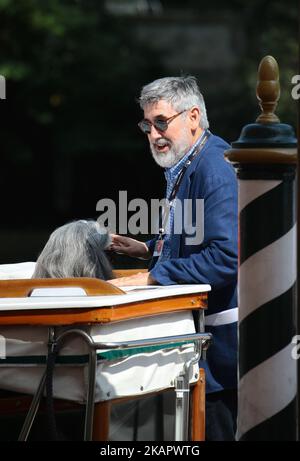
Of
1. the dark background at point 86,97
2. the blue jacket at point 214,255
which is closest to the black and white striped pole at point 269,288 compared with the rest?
the blue jacket at point 214,255

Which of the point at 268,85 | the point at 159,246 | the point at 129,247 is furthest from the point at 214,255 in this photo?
the point at 268,85

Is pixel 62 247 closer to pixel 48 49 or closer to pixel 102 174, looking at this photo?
pixel 48 49

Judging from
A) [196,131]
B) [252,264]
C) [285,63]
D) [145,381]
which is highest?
[285,63]

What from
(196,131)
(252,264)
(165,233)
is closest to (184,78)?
(196,131)

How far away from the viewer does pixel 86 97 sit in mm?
23781

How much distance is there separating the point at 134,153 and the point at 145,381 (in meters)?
20.8

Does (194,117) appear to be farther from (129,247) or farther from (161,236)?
(129,247)

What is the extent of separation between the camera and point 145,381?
370 cm

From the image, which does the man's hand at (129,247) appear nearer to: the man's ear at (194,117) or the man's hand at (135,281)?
the man's hand at (135,281)

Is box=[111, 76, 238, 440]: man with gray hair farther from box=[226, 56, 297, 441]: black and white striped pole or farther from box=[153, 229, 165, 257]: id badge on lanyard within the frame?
box=[226, 56, 297, 441]: black and white striped pole

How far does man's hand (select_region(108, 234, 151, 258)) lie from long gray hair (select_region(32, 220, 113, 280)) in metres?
0.29

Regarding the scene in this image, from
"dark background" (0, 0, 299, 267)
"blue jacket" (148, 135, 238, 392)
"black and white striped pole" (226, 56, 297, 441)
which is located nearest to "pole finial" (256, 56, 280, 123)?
"black and white striped pole" (226, 56, 297, 441)

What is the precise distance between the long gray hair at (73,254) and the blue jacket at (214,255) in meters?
0.22

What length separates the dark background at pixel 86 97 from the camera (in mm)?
23047
